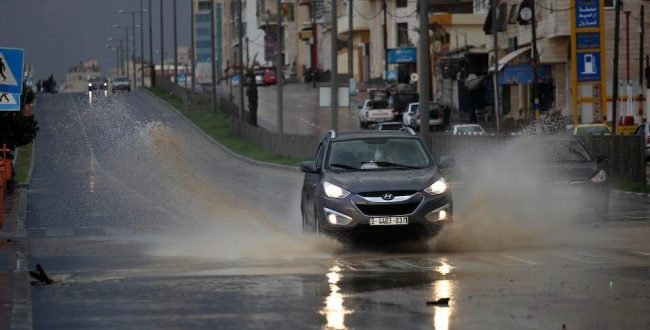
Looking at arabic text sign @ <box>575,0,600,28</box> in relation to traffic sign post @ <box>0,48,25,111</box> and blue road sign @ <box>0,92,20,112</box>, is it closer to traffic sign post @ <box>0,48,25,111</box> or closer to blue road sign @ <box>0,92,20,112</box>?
traffic sign post @ <box>0,48,25,111</box>

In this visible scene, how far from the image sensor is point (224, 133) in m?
82.2

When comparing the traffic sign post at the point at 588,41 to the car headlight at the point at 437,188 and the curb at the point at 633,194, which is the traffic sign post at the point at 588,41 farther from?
the car headlight at the point at 437,188

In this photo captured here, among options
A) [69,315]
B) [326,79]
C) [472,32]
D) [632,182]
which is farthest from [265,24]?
[69,315]

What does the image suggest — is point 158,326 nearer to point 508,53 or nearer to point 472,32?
point 508,53

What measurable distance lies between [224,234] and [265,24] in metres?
156

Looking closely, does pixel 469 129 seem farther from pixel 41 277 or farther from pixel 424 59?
pixel 41 277

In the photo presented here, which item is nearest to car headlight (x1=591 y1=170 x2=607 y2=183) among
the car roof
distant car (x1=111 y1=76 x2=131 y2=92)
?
the car roof

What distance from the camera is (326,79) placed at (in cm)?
14200

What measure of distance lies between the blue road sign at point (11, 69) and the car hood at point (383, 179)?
7.79 meters

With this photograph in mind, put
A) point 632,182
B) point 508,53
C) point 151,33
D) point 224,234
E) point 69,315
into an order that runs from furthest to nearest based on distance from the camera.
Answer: point 151,33
point 508,53
point 632,182
point 224,234
point 69,315

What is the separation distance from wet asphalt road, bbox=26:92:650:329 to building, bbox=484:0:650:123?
127 ft

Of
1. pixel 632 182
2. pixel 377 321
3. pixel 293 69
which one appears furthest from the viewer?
pixel 293 69

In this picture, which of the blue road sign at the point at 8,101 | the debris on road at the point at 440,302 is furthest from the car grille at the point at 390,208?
the blue road sign at the point at 8,101

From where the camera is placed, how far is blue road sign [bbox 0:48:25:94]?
25.3 m
